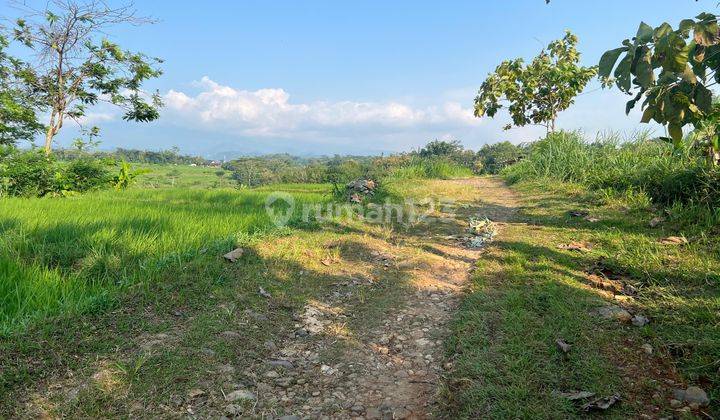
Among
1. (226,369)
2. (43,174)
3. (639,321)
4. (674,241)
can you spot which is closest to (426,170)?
(674,241)

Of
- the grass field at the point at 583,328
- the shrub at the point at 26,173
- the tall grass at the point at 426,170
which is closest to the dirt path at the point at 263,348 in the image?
the grass field at the point at 583,328

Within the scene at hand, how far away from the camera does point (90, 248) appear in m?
3.71

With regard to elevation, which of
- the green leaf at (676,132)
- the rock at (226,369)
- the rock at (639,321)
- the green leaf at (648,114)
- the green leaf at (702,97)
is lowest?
the rock at (226,369)

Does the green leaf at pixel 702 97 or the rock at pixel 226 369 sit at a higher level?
the green leaf at pixel 702 97

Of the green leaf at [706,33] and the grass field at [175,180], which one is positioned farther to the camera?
the grass field at [175,180]

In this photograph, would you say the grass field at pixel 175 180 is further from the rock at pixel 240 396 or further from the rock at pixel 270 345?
the rock at pixel 240 396

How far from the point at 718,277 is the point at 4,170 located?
13231mm

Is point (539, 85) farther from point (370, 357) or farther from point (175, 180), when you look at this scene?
point (175, 180)

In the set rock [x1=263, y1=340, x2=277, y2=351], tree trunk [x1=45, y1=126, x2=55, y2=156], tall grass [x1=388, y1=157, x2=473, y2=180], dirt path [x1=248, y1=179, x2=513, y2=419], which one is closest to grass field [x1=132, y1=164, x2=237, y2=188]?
tree trunk [x1=45, y1=126, x2=55, y2=156]

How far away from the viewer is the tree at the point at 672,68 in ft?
5.36

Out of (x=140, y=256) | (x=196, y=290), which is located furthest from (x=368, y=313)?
(x=140, y=256)

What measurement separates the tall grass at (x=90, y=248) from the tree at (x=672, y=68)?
137 inches

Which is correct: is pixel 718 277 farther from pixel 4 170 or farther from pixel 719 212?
pixel 4 170

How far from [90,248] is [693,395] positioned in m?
4.54
